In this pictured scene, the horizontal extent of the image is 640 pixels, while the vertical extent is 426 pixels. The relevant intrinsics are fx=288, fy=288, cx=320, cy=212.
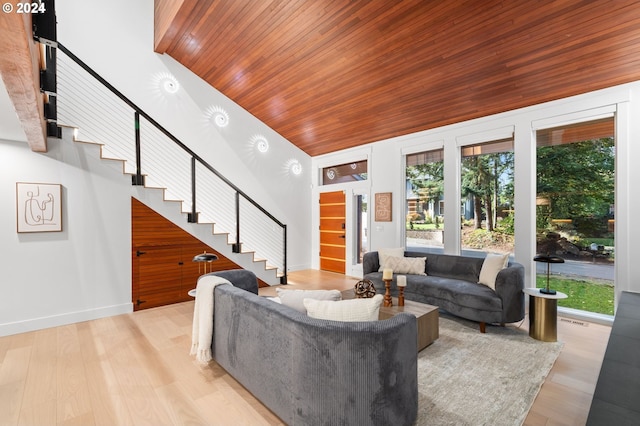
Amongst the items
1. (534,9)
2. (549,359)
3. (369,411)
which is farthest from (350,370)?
(534,9)

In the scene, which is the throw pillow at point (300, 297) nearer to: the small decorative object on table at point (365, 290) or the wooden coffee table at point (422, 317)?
the small decorative object on table at point (365, 290)

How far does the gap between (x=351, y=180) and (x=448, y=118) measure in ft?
8.11

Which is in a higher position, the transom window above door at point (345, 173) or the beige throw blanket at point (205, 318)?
the transom window above door at point (345, 173)

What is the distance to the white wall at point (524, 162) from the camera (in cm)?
342

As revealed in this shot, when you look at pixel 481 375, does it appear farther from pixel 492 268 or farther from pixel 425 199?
pixel 425 199

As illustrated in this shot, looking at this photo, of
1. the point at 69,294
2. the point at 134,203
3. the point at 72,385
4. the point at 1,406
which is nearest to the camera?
the point at 1,406

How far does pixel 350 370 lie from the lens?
1.50 meters

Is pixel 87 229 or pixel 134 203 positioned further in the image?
pixel 134 203

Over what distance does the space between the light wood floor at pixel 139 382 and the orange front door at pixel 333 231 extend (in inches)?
152

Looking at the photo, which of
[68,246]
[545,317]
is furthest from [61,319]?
[545,317]

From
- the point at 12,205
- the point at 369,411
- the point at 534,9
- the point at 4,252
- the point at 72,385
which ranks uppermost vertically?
the point at 534,9

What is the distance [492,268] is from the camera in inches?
142

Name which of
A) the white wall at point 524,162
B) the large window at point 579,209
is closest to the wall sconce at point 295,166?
the white wall at point 524,162

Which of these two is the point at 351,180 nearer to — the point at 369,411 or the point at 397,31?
the point at 397,31
